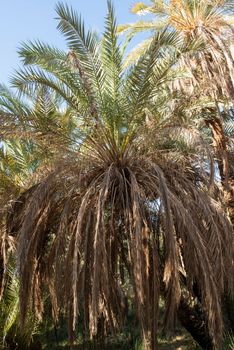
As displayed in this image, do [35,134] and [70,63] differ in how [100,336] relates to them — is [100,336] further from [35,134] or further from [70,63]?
[70,63]

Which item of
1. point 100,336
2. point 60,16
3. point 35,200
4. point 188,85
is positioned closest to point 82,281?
point 35,200

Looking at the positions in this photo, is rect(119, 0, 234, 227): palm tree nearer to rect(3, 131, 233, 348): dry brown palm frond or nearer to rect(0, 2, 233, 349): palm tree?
rect(0, 2, 233, 349): palm tree

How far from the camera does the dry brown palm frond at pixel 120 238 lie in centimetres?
623

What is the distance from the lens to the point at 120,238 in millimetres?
7621

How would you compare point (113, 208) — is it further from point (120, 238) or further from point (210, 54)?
point (210, 54)

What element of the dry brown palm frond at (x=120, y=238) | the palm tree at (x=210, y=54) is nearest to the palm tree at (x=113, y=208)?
the dry brown palm frond at (x=120, y=238)

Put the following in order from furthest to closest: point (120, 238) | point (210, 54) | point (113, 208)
A: point (210, 54), point (120, 238), point (113, 208)

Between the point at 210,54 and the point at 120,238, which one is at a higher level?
the point at 210,54

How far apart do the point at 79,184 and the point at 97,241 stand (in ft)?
4.24

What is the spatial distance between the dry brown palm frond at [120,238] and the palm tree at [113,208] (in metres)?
0.02

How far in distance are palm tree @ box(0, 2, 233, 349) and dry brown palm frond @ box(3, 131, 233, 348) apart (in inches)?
0.7

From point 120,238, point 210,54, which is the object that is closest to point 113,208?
point 120,238

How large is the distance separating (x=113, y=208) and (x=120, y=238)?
81cm

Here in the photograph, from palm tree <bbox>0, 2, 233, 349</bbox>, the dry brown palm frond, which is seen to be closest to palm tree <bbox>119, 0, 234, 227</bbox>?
palm tree <bbox>0, 2, 233, 349</bbox>
